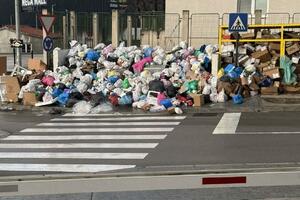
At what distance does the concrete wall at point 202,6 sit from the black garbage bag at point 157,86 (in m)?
12.2

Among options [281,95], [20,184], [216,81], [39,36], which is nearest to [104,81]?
[216,81]

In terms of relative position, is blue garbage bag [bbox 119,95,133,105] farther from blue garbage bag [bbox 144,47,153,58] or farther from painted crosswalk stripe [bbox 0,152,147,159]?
painted crosswalk stripe [bbox 0,152,147,159]

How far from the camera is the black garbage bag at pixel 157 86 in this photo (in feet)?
58.5

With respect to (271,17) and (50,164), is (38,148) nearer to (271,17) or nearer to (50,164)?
(50,164)

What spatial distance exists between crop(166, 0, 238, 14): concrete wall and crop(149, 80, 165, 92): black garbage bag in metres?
12.2

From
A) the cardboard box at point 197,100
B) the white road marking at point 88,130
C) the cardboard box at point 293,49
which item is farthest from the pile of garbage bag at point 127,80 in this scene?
the white road marking at point 88,130

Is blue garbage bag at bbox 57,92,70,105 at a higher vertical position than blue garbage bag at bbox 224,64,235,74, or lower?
lower

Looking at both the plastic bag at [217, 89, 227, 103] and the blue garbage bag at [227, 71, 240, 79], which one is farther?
the blue garbage bag at [227, 71, 240, 79]

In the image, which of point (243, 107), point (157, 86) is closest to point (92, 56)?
point (157, 86)

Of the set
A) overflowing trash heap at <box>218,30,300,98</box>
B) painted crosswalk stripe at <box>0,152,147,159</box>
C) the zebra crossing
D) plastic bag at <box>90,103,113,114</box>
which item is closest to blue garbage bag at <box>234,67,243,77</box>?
overflowing trash heap at <box>218,30,300,98</box>

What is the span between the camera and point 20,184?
517cm

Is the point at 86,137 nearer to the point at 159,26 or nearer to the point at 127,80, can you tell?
the point at 127,80

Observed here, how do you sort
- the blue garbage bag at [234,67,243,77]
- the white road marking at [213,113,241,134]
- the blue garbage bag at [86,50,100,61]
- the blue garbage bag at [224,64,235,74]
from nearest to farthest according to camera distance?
the white road marking at [213,113,241,134]
the blue garbage bag at [234,67,243,77]
the blue garbage bag at [224,64,235,74]
the blue garbage bag at [86,50,100,61]

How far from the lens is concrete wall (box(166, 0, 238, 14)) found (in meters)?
29.2
